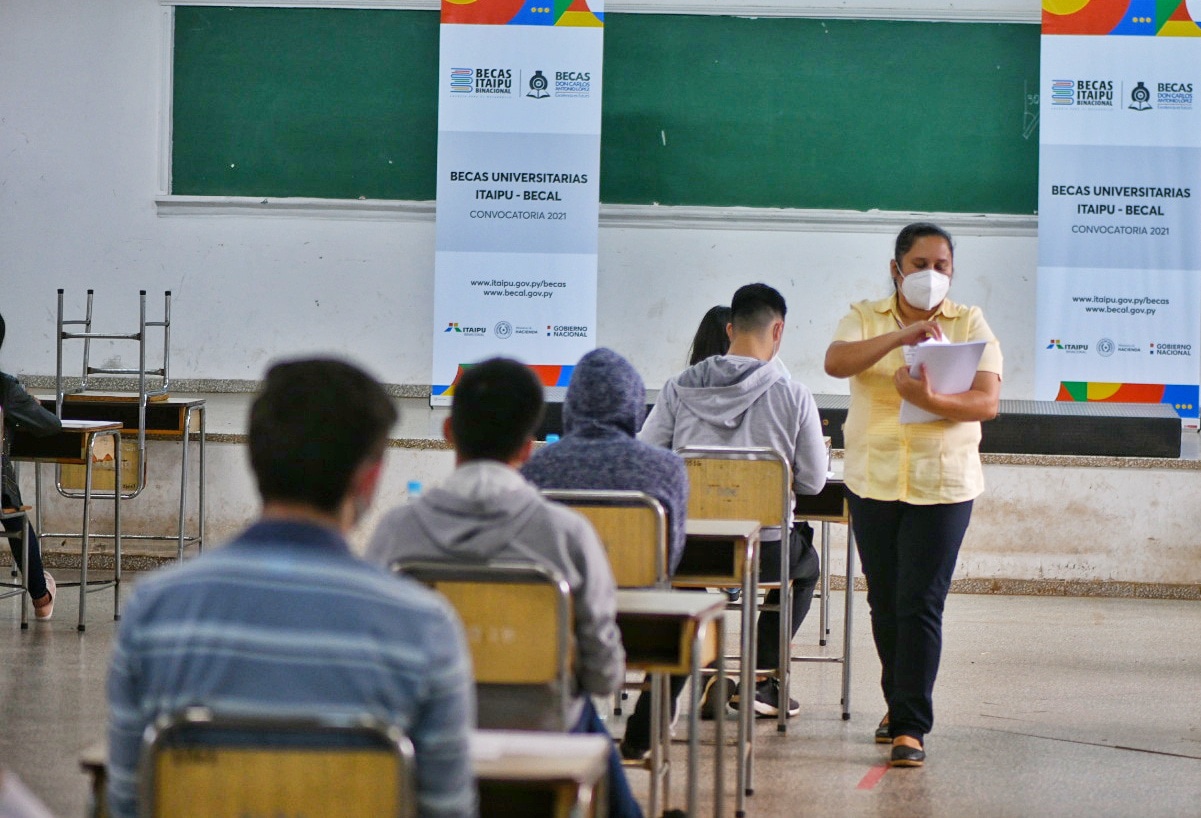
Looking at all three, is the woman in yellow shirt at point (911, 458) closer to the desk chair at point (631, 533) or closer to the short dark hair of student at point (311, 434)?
the desk chair at point (631, 533)

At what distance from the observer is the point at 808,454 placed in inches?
174

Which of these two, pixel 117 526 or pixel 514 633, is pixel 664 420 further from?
pixel 117 526

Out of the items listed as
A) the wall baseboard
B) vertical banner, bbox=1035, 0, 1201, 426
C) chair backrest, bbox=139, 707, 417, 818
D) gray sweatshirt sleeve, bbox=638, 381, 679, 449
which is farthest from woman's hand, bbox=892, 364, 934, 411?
the wall baseboard

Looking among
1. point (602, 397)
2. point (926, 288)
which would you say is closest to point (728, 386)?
point (926, 288)

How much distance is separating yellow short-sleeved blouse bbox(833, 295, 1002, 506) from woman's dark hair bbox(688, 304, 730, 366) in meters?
0.92

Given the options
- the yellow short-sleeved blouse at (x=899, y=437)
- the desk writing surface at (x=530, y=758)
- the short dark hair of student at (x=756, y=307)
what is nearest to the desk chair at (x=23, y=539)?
the short dark hair of student at (x=756, y=307)

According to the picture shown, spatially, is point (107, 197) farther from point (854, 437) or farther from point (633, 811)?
point (633, 811)

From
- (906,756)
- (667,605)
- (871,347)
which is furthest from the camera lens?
(906,756)

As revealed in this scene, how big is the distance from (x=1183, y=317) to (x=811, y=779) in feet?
13.2

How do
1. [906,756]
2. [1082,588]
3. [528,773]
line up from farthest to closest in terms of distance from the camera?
[1082,588] < [906,756] < [528,773]

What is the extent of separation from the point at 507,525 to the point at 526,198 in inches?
192

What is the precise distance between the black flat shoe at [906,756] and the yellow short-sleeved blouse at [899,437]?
67cm

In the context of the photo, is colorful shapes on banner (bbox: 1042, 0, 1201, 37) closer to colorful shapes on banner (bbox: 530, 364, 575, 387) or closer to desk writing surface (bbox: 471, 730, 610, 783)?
colorful shapes on banner (bbox: 530, 364, 575, 387)

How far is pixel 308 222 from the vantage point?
7.77 meters
